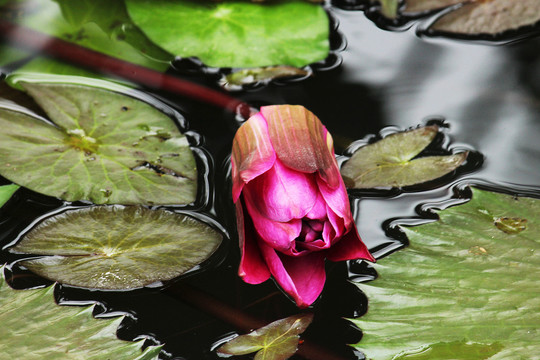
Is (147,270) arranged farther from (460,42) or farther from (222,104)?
(460,42)

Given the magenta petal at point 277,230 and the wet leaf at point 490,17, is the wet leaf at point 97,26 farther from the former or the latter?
the wet leaf at point 490,17

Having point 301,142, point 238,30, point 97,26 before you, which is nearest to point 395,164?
point 301,142

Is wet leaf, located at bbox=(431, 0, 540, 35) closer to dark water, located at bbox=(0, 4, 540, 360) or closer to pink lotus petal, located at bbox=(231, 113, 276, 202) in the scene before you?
dark water, located at bbox=(0, 4, 540, 360)

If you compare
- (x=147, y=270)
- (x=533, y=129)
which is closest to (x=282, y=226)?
(x=147, y=270)

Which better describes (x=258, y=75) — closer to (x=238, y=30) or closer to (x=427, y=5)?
(x=238, y=30)

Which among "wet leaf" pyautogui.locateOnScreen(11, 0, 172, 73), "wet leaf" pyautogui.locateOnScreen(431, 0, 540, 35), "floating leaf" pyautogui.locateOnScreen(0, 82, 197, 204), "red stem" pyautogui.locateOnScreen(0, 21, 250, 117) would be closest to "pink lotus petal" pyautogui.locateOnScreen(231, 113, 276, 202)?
"floating leaf" pyautogui.locateOnScreen(0, 82, 197, 204)

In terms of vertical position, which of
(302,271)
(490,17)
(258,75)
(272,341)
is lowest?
(272,341)
